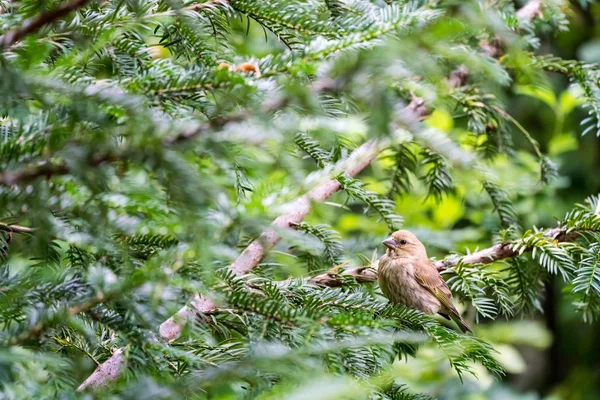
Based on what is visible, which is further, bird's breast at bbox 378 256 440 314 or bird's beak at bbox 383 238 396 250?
bird's beak at bbox 383 238 396 250

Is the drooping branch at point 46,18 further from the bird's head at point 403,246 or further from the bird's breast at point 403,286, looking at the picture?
the bird's head at point 403,246

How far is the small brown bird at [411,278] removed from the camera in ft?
8.54

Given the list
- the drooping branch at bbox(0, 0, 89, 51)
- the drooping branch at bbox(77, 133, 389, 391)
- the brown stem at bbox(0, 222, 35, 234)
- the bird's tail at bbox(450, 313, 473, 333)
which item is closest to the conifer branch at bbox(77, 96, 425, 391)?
the drooping branch at bbox(77, 133, 389, 391)

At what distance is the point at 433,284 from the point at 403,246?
229mm

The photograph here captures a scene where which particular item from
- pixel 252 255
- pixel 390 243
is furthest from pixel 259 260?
pixel 390 243

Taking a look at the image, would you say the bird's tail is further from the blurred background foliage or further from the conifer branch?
the blurred background foliage

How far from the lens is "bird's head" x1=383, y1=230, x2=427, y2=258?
2.74m

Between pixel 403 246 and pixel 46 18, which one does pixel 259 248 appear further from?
pixel 46 18

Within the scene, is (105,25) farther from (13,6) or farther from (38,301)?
(38,301)

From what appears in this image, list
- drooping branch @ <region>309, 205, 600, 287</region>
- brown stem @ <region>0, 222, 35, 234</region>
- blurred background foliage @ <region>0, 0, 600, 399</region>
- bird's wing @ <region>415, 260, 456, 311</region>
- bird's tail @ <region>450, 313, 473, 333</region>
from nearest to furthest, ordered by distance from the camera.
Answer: blurred background foliage @ <region>0, 0, 600, 399</region> < brown stem @ <region>0, 222, 35, 234</region> < drooping branch @ <region>309, 205, 600, 287</region> < bird's wing @ <region>415, 260, 456, 311</region> < bird's tail @ <region>450, 313, 473, 333</region>

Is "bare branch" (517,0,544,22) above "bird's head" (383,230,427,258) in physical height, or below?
above

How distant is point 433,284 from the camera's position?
8.75 feet

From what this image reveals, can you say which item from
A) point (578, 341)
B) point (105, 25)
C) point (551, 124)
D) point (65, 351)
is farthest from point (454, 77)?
point (578, 341)

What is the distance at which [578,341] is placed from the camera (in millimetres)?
5512
